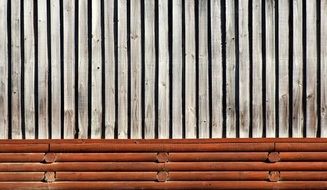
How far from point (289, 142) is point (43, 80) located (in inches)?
110

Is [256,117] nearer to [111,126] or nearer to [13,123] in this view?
[111,126]

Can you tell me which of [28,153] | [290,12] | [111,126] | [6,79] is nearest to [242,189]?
[111,126]

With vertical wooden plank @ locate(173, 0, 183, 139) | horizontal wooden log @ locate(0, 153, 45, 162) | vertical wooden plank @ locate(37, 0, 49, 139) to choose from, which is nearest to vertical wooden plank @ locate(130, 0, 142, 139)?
vertical wooden plank @ locate(173, 0, 183, 139)

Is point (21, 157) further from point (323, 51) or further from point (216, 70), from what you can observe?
point (323, 51)

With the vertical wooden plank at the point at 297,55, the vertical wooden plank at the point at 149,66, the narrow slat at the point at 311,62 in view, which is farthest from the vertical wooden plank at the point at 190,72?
the narrow slat at the point at 311,62

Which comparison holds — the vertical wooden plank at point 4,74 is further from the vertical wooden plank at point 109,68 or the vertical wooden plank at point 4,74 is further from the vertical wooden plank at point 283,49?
the vertical wooden plank at point 283,49

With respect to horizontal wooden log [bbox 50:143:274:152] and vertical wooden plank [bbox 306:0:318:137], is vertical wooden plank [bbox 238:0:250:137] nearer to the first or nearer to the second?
horizontal wooden log [bbox 50:143:274:152]

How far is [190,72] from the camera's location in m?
6.24

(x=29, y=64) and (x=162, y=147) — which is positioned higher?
(x=29, y=64)

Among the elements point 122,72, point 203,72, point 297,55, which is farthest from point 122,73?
point 297,55

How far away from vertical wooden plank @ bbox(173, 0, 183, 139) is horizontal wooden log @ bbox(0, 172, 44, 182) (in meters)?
1.59

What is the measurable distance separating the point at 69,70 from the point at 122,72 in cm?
59

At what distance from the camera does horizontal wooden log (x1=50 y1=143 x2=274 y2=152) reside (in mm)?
6227

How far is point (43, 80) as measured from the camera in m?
6.30
